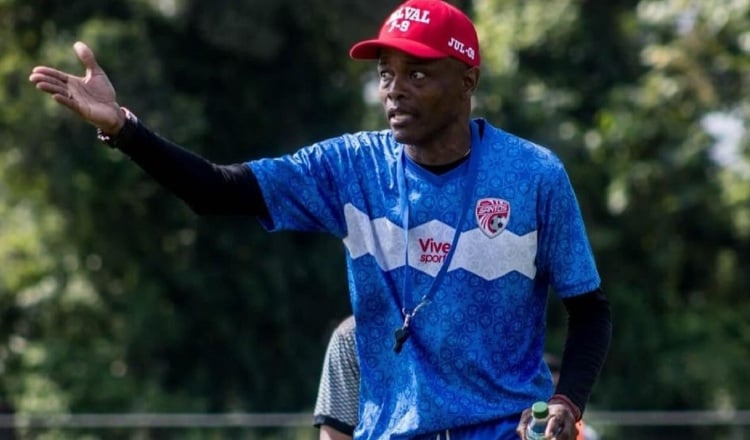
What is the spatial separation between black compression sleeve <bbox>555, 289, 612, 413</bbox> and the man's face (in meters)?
0.66

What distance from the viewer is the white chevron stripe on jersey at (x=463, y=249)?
557cm

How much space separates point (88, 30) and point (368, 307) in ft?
39.9

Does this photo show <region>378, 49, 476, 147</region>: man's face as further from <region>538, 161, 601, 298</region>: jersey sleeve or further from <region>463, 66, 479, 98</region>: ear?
<region>538, 161, 601, 298</region>: jersey sleeve

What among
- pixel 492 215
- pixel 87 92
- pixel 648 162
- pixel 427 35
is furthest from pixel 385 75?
pixel 648 162

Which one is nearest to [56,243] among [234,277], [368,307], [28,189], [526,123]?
[28,189]

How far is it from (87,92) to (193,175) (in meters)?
0.39

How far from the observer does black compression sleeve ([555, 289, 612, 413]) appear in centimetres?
563

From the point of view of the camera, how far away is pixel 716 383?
18.9m

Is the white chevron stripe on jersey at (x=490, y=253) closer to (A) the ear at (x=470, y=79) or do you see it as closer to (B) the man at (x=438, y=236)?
(B) the man at (x=438, y=236)

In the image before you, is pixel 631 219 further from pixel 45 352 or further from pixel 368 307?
pixel 368 307

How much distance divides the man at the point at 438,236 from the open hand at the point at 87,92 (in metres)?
0.15

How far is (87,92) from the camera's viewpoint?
5.35m

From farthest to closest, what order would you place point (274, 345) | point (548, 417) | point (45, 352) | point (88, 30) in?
point (274, 345) < point (45, 352) < point (88, 30) < point (548, 417)

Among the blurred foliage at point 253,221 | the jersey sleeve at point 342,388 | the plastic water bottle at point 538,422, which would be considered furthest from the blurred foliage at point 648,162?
the plastic water bottle at point 538,422
